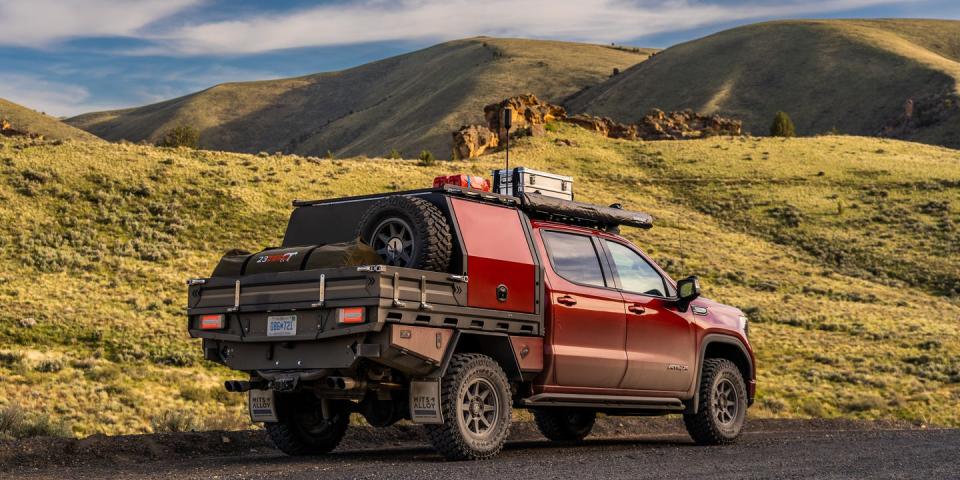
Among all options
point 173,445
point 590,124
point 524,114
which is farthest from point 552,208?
point 590,124

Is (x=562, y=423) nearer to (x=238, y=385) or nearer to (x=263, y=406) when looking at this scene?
(x=263, y=406)

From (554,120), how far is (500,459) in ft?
246

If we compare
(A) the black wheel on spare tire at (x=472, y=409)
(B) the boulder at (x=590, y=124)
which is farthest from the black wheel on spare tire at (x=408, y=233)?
(B) the boulder at (x=590, y=124)

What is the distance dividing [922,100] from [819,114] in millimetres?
16651

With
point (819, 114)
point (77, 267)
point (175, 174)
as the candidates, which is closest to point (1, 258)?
point (77, 267)

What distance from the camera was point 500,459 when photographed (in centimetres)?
965

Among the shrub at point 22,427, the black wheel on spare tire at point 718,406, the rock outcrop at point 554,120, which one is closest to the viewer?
the shrub at point 22,427

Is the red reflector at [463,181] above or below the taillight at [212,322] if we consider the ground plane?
above

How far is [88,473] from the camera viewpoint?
28.7 feet

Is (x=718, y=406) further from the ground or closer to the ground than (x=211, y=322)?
closer to the ground

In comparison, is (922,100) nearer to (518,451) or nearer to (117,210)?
(117,210)

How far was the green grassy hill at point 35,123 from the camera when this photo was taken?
145 metres

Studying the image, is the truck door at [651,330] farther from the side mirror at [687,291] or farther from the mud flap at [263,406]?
the mud flap at [263,406]

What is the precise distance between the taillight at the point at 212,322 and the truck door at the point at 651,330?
4.06m
